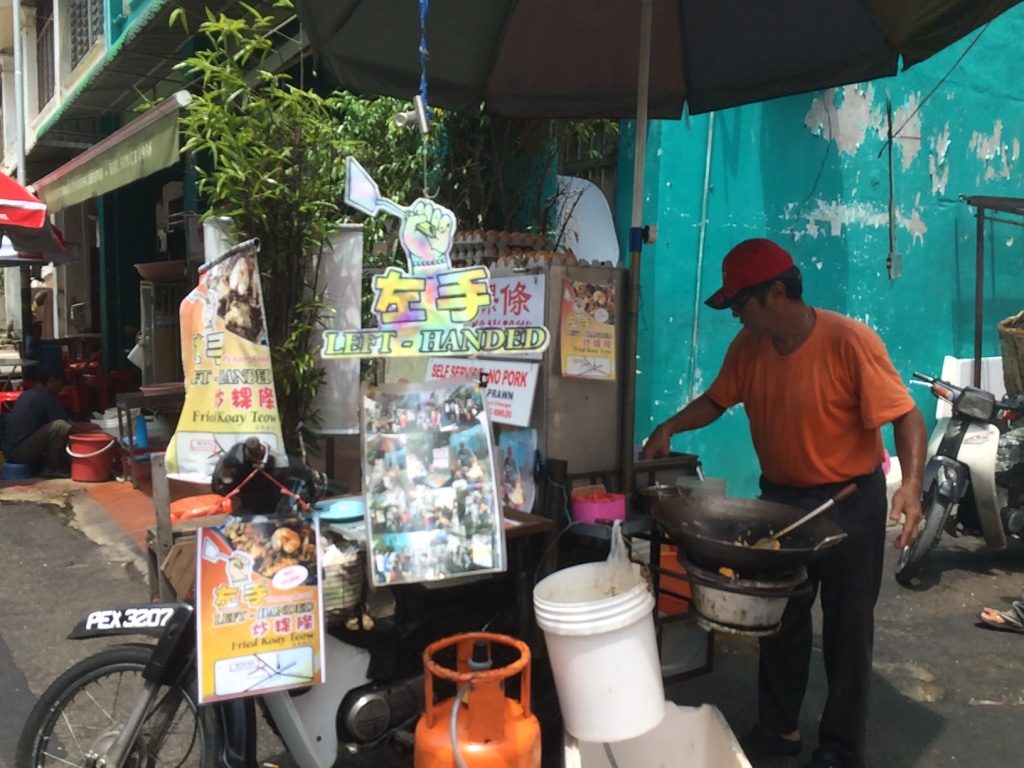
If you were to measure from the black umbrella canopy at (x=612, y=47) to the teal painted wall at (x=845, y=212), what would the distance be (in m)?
1.38

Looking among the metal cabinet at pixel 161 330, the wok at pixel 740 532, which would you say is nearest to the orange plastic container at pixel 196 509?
the wok at pixel 740 532

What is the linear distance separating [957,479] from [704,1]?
11.1 feet

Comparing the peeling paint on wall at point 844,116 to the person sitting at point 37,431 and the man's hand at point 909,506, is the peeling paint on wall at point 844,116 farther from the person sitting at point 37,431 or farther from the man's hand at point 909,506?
the person sitting at point 37,431

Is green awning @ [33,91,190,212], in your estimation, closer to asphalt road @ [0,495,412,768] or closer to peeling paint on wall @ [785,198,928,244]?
asphalt road @ [0,495,412,768]

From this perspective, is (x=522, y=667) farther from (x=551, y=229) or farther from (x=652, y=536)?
(x=551, y=229)

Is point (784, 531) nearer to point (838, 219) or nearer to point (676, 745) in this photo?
point (676, 745)

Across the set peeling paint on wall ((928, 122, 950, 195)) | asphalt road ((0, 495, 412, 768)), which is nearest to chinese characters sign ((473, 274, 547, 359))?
asphalt road ((0, 495, 412, 768))

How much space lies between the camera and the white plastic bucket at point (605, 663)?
2434 mm

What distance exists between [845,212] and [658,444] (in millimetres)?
3964

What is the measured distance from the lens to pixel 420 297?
2320 millimetres

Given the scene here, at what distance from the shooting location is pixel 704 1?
3611 millimetres

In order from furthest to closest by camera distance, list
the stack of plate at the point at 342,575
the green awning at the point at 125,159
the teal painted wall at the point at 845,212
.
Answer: the teal painted wall at the point at 845,212, the green awning at the point at 125,159, the stack of plate at the point at 342,575

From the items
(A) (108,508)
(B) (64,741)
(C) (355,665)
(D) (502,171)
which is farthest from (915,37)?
(A) (108,508)

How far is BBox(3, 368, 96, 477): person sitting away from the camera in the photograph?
780 cm
